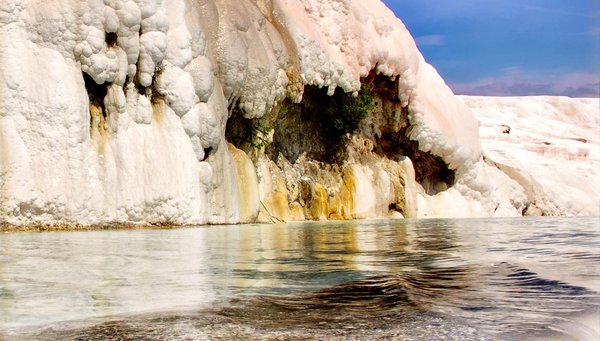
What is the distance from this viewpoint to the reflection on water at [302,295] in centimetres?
255

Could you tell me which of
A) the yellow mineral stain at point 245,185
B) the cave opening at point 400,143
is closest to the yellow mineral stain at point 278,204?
the yellow mineral stain at point 245,185

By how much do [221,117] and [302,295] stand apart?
11667 mm

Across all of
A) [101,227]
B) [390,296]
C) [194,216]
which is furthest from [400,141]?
[390,296]

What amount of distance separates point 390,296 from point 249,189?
12774mm

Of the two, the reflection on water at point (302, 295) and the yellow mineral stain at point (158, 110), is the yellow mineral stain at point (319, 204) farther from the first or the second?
the reflection on water at point (302, 295)

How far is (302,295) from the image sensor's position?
11.5ft

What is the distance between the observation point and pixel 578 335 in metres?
2.36

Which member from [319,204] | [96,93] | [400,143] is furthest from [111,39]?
[400,143]

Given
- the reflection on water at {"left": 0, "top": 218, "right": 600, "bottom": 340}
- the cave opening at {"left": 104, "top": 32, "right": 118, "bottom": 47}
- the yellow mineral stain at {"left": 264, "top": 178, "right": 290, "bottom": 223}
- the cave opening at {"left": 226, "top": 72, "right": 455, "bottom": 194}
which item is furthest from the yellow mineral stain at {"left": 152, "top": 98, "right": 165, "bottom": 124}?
the reflection on water at {"left": 0, "top": 218, "right": 600, "bottom": 340}

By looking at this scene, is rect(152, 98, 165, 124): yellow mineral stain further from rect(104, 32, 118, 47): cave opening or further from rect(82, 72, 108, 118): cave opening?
rect(104, 32, 118, 47): cave opening

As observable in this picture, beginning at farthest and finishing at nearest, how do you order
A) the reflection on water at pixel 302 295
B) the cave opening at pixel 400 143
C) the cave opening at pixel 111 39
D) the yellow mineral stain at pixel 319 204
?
the cave opening at pixel 400 143 < the yellow mineral stain at pixel 319 204 < the cave opening at pixel 111 39 < the reflection on water at pixel 302 295

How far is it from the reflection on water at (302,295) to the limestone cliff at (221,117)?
559cm

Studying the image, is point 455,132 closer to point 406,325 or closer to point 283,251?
point 283,251

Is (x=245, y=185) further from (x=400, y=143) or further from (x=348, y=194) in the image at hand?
(x=400, y=143)
